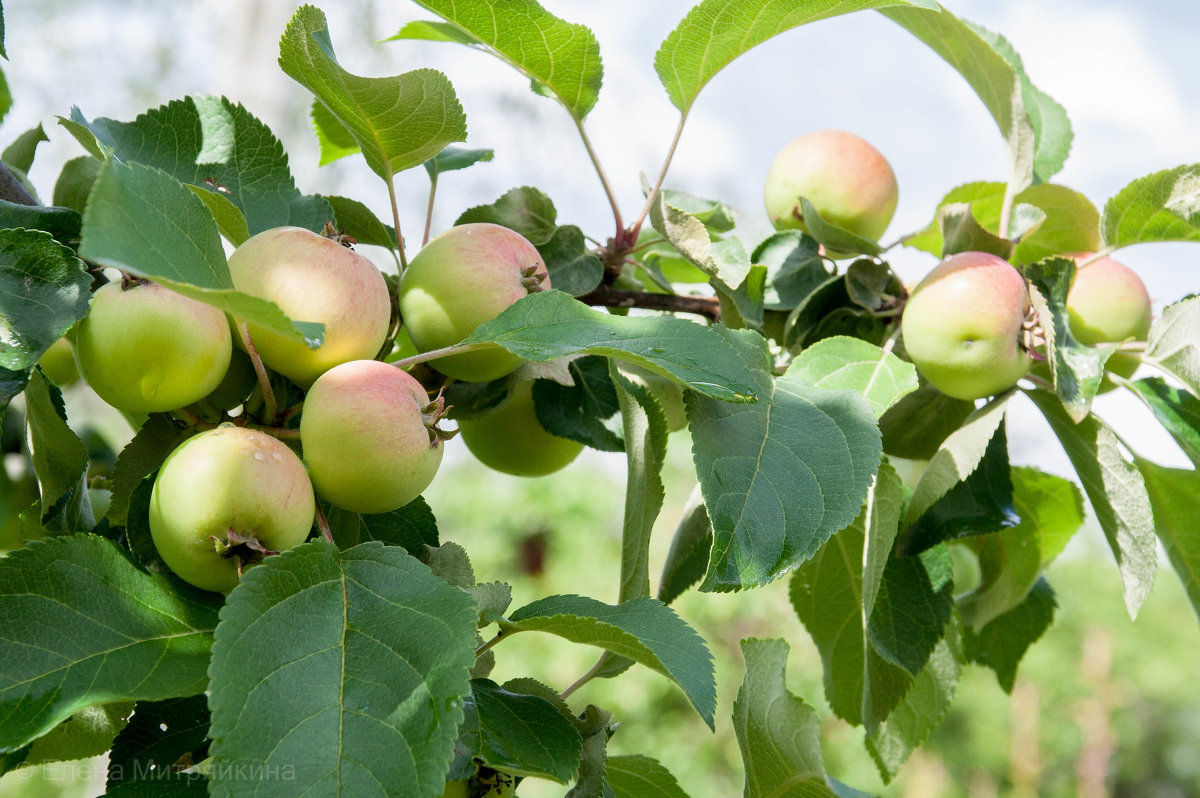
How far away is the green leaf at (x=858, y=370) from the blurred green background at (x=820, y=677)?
3.46m

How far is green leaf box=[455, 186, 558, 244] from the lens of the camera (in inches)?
29.2

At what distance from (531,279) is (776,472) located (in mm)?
190

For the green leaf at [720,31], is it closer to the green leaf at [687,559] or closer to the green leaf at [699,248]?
the green leaf at [699,248]

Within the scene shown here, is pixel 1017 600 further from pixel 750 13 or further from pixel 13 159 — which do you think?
pixel 13 159

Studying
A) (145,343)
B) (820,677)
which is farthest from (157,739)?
(820,677)

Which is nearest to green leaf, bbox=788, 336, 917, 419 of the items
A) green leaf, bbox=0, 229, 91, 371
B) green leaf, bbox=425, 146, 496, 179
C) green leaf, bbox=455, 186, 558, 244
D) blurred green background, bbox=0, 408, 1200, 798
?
green leaf, bbox=455, 186, 558, 244

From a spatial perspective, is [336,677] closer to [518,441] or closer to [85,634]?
[85,634]

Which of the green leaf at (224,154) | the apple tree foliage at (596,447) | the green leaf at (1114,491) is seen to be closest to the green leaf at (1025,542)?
the apple tree foliage at (596,447)

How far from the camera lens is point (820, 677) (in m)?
5.35

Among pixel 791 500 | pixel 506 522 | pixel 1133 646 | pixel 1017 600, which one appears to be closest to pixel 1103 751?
pixel 1133 646

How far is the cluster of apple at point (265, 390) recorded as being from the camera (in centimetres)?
45

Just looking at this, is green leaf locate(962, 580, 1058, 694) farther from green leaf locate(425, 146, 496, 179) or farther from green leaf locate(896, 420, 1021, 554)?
green leaf locate(425, 146, 496, 179)

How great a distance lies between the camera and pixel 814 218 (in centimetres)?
77

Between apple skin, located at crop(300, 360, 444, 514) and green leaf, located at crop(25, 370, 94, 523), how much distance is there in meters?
0.15
